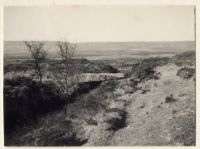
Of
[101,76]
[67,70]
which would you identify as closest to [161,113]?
[101,76]

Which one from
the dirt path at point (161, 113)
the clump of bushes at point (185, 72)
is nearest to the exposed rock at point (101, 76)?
the dirt path at point (161, 113)

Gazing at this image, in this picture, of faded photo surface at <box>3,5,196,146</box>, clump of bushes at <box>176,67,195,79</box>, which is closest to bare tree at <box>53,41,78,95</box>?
faded photo surface at <box>3,5,196,146</box>

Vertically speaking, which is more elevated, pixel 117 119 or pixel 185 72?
pixel 185 72

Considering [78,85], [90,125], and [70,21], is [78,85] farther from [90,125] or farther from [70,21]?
[70,21]

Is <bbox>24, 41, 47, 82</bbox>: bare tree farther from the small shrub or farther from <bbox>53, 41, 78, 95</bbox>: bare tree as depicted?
the small shrub

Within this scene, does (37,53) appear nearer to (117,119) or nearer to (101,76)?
(101,76)

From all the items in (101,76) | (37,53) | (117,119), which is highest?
(37,53)
